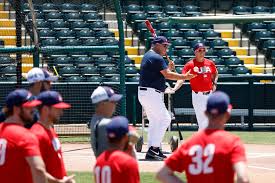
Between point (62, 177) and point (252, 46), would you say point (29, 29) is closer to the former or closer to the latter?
point (62, 177)

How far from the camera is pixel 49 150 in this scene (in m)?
7.69

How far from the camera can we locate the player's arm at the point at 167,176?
682cm

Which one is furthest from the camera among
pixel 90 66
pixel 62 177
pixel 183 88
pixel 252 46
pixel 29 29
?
pixel 252 46

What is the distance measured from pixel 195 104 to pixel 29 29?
3.96 metres

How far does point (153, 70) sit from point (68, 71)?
951 cm

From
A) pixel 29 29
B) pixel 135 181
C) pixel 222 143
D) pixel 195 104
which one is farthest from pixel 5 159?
pixel 29 29

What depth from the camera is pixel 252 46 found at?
3000 centimetres

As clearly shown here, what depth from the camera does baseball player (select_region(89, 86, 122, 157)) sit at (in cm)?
802

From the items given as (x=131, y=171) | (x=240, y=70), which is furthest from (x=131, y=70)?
(x=131, y=171)

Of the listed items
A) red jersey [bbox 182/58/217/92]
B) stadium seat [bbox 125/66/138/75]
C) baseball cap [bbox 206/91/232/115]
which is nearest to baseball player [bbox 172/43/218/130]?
red jersey [bbox 182/58/217/92]

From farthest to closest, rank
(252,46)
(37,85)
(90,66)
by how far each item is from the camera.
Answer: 1. (252,46)
2. (90,66)
3. (37,85)

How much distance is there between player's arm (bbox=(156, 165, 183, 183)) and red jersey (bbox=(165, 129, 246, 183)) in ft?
0.42

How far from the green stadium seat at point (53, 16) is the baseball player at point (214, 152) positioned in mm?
16260

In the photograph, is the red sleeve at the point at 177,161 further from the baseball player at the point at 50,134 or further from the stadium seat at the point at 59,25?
the stadium seat at the point at 59,25
